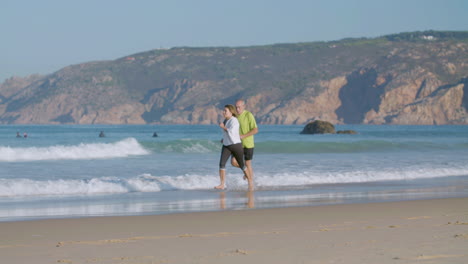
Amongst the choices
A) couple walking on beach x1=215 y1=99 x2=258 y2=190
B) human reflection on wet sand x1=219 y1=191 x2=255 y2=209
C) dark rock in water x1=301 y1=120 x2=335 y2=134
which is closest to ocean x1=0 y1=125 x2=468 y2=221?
human reflection on wet sand x1=219 y1=191 x2=255 y2=209

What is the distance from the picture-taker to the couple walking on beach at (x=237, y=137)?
11703mm

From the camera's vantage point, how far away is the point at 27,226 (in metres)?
7.46

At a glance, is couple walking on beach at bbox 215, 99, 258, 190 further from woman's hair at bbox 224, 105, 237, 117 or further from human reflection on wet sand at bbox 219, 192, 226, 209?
human reflection on wet sand at bbox 219, 192, 226, 209

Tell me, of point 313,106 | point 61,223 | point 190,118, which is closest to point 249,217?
point 61,223

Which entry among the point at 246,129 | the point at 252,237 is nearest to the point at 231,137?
the point at 246,129

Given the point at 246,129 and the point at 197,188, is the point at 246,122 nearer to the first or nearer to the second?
the point at 246,129

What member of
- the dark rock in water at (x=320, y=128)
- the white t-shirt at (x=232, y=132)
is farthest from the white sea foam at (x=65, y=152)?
the dark rock in water at (x=320, y=128)

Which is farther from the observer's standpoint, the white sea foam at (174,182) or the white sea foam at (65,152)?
the white sea foam at (65,152)

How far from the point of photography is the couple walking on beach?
11.7 meters

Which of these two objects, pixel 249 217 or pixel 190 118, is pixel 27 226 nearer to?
pixel 249 217

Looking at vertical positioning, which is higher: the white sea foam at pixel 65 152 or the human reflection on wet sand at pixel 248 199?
the human reflection on wet sand at pixel 248 199

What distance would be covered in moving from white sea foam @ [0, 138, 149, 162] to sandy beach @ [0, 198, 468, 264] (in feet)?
54.7

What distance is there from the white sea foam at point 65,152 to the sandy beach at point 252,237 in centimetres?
1669

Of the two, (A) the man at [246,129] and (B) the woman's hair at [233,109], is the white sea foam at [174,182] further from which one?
(B) the woman's hair at [233,109]
